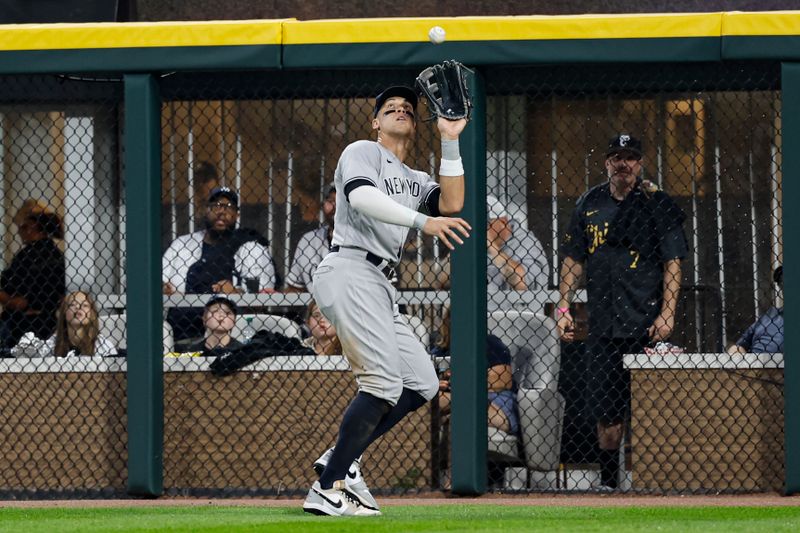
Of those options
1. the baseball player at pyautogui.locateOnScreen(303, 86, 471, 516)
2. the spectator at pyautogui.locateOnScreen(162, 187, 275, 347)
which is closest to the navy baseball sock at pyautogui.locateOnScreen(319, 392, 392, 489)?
the baseball player at pyautogui.locateOnScreen(303, 86, 471, 516)

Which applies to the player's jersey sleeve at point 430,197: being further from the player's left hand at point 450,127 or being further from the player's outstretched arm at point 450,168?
the player's left hand at point 450,127

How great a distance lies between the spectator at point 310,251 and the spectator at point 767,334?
7.60ft

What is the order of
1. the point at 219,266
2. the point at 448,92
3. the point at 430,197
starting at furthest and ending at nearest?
the point at 219,266 < the point at 430,197 < the point at 448,92

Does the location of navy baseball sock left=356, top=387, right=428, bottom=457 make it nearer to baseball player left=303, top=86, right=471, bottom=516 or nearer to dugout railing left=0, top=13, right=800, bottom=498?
baseball player left=303, top=86, right=471, bottom=516

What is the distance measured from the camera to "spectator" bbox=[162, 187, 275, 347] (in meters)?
8.52

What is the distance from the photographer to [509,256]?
8.31 meters

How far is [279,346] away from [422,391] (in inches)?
68.6

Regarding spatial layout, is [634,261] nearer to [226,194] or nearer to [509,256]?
[509,256]

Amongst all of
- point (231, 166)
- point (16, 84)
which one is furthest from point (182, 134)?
point (16, 84)

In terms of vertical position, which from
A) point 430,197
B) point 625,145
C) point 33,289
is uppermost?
point 625,145

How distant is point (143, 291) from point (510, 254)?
Result: 6.62ft

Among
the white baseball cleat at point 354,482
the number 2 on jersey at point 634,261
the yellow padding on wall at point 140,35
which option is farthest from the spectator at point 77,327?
the number 2 on jersey at point 634,261

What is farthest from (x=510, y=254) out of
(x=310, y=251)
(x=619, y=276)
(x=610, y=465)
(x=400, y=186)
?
(x=400, y=186)

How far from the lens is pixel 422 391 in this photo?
636cm
